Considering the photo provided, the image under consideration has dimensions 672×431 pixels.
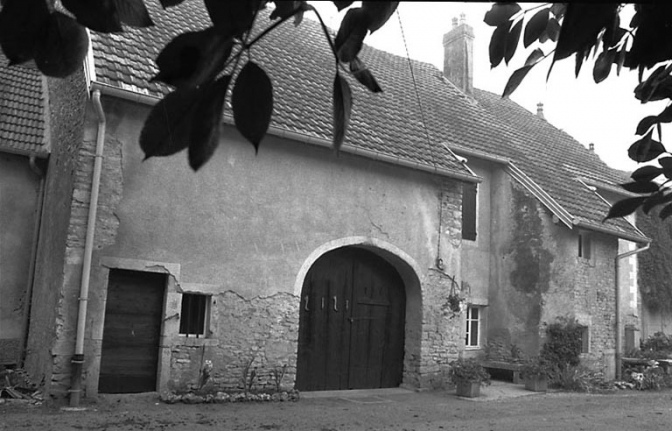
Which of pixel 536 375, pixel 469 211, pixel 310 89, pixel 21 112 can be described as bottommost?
pixel 536 375

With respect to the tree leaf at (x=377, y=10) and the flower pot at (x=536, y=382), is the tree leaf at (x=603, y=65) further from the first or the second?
the flower pot at (x=536, y=382)

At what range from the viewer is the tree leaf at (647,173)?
208 centimetres

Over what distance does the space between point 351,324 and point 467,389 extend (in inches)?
86.2

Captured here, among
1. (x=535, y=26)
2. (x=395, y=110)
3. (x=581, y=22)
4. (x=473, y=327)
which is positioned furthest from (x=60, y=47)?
(x=473, y=327)

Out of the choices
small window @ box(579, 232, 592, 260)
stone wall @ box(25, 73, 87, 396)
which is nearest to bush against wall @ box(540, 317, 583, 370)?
small window @ box(579, 232, 592, 260)

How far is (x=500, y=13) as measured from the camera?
6.74 feet

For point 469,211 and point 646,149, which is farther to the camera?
point 469,211

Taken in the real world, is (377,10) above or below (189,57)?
above

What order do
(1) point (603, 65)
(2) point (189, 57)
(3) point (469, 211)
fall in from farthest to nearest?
1. (3) point (469, 211)
2. (1) point (603, 65)
3. (2) point (189, 57)

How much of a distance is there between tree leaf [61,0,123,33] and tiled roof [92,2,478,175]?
674 centimetres

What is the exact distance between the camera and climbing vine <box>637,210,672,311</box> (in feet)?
56.7

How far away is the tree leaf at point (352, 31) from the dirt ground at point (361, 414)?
6532 millimetres

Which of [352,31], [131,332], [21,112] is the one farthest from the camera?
[21,112]

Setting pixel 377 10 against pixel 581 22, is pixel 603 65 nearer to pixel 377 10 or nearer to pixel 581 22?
pixel 581 22
